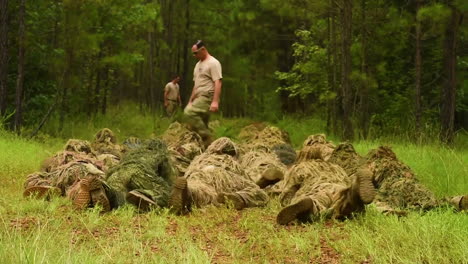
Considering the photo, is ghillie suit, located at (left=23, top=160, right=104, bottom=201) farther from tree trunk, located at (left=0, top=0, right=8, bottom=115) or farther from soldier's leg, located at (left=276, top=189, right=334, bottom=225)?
tree trunk, located at (left=0, top=0, right=8, bottom=115)

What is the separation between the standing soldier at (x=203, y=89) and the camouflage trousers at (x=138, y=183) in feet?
12.1

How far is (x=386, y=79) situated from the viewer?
2008 cm

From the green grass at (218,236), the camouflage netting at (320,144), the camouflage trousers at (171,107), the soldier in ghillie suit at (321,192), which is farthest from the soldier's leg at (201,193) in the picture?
the camouflage trousers at (171,107)

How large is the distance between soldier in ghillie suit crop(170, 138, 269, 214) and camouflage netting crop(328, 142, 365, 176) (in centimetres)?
125

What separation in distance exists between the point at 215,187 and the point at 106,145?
376 cm

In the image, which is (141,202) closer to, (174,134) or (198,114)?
(198,114)

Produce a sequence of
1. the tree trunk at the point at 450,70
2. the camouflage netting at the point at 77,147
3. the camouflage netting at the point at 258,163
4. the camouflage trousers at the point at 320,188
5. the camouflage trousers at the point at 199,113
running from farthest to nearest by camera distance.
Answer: the tree trunk at the point at 450,70 < the camouflage trousers at the point at 199,113 < the camouflage netting at the point at 77,147 < the camouflage netting at the point at 258,163 < the camouflage trousers at the point at 320,188

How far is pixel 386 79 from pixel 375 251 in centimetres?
1680

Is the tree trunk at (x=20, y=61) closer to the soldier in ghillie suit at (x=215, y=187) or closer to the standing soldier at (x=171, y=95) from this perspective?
the standing soldier at (x=171, y=95)

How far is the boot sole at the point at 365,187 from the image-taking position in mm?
4812

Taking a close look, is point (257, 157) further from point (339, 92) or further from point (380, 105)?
point (380, 105)

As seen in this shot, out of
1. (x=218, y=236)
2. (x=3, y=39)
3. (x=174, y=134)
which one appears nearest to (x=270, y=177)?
(x=218, y=236)

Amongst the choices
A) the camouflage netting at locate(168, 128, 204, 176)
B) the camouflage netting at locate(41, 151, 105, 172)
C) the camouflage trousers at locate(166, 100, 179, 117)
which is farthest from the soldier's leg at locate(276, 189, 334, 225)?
the camouflage trousers at locate(166, 100, 179, 117)

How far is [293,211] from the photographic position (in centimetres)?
512
